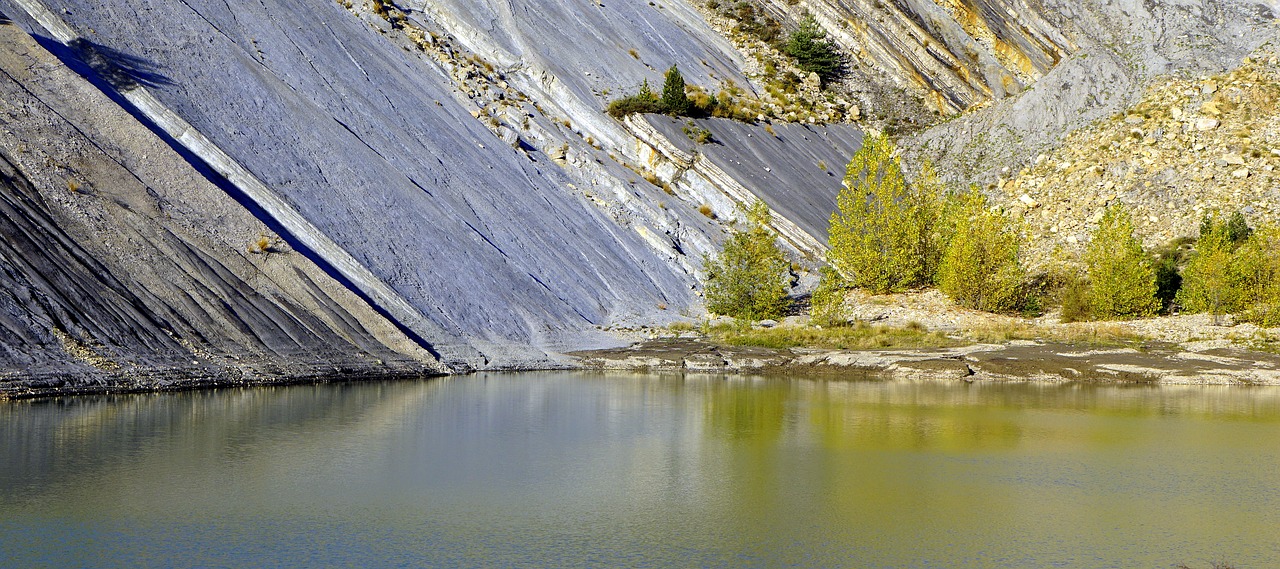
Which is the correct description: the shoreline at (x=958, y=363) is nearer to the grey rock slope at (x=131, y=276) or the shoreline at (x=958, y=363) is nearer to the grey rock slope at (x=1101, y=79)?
the grey rock slope at (x=131, y=276)

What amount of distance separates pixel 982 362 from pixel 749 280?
28.7ft

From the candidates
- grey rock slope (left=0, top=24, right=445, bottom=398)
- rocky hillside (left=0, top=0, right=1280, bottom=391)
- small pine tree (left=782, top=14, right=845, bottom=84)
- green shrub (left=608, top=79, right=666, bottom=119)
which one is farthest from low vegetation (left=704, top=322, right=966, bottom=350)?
small pine tree (left=782, top=14, right=845, bottom=84)

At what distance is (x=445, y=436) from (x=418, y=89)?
26098mm

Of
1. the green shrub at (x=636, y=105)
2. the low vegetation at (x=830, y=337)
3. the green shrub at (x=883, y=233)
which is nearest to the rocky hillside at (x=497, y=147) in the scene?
the green shrub at (x=636, y=105)

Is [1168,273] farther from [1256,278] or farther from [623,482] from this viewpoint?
[623,482]

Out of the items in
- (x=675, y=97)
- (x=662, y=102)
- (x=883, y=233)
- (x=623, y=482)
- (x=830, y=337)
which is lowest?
(x=623, y=482)

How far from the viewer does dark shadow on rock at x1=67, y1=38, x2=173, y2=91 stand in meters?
32.6

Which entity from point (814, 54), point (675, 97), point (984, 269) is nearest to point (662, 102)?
point (675, 97)

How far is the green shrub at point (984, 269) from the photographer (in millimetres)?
37219

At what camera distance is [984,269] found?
Answer: 124 ft

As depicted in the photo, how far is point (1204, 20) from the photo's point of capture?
48.2 metres

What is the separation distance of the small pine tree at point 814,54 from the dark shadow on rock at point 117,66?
3162cm

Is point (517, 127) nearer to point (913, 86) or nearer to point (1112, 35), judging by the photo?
point (913, 86)

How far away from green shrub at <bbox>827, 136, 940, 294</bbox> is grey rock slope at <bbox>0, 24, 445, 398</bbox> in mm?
18640
